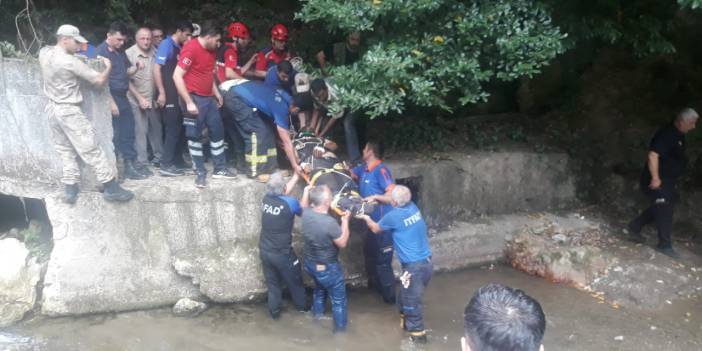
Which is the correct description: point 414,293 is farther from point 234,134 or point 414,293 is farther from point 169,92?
point 169,92

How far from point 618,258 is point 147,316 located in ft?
18.3

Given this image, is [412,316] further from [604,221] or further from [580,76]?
[580,76]

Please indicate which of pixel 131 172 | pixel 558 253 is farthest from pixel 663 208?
pixel 131 172

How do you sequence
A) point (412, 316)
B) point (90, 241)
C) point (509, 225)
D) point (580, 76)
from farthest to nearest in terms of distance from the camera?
point (580, 76), point (509, 225), point (90, 241), point (412, 316)

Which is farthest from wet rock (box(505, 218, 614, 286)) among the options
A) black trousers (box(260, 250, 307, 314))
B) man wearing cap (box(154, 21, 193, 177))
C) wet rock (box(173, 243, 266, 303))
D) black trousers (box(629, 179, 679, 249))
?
man wearing cap (box(154, 21, 193, 177))

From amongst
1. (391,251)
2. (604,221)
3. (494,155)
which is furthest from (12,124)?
(604,221)

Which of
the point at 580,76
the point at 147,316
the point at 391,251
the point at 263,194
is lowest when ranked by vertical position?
the point at 147,316

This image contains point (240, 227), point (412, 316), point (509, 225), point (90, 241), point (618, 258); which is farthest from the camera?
point (509, 225)

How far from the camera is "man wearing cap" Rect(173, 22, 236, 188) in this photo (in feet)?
20.5

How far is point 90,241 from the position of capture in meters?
6.25

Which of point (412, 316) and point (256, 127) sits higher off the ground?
point (256, 127)

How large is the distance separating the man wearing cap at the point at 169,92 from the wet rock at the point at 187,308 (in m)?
1.45

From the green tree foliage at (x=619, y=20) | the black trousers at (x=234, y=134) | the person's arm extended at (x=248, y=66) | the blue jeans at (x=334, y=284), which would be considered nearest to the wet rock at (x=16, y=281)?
the black trousers at (x=234, y=134)

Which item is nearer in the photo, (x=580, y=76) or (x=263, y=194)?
(x=263, y=194)
